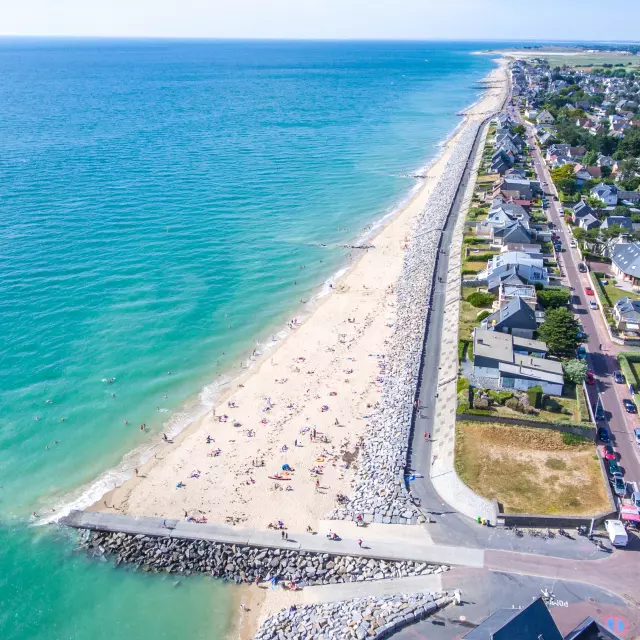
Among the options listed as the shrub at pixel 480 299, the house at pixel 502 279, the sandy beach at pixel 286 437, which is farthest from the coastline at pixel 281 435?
the house at pixel 502 279

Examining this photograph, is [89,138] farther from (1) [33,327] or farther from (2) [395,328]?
(2) [395,328]

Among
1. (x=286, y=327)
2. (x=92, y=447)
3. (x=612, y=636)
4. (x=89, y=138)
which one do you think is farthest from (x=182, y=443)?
(x=89, y=138)

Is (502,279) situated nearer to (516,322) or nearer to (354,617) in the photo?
(516,322)

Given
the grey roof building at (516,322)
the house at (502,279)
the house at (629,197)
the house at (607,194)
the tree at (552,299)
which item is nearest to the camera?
the grey roof building at (516,322)

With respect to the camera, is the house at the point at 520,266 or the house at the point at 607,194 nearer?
the house at the point at 520,266

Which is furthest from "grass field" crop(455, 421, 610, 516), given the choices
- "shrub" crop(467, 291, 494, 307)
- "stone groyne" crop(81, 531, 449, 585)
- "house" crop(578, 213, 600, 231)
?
"house" crop(578, 213, 600, 231)

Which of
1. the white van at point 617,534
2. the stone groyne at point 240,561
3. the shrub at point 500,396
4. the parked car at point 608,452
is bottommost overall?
the stone groyne at point 240,561

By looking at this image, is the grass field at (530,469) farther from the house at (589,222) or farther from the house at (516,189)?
the house at (516,189)

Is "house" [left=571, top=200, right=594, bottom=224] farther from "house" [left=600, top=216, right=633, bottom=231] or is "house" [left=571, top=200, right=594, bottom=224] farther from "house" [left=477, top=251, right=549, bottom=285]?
"house" [left=477, top=251, right=549, bottom=285]
